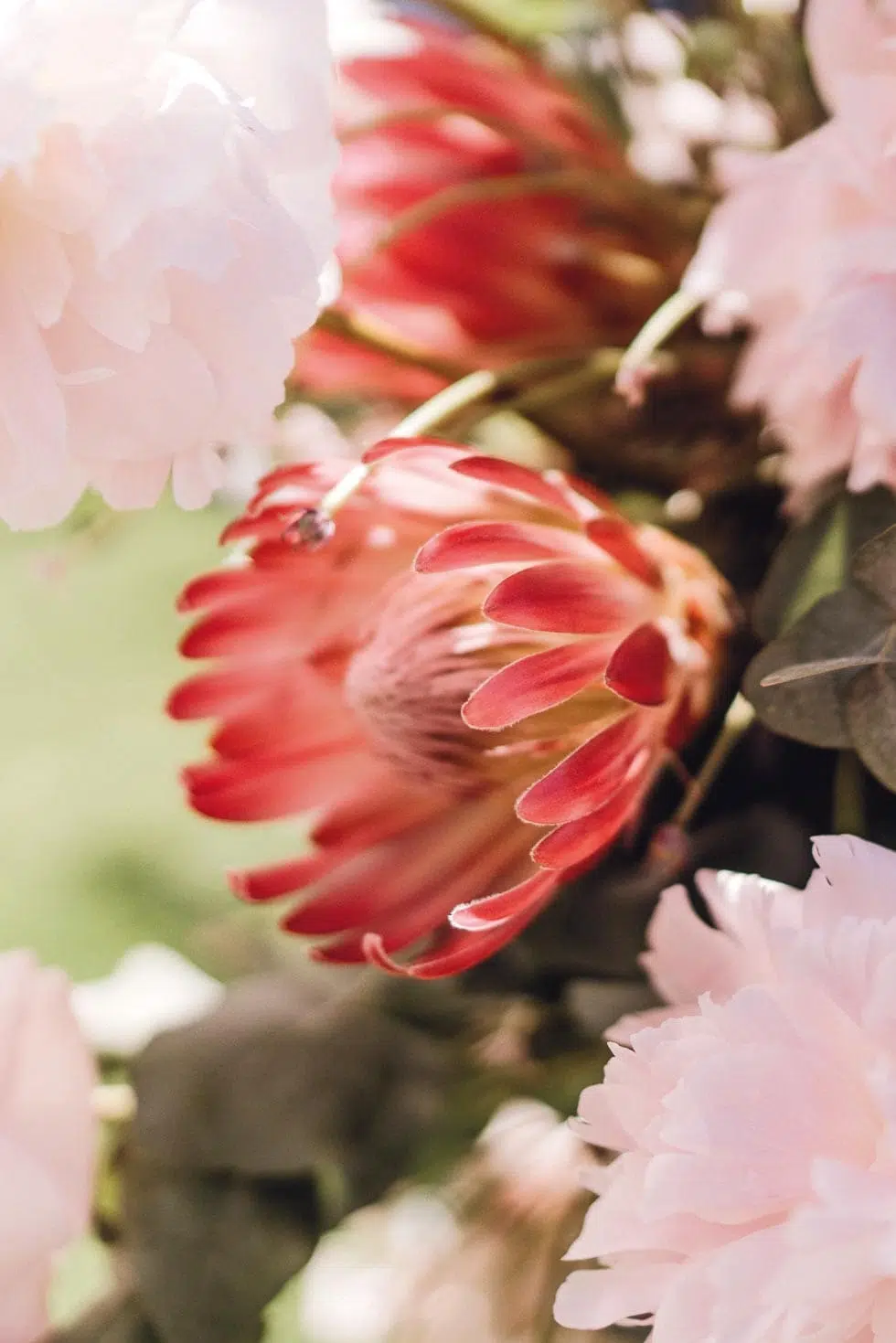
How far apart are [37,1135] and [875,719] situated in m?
0.19

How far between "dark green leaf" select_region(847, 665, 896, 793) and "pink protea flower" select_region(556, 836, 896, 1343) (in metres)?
0.02

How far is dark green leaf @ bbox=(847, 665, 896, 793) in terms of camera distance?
21 centimetres

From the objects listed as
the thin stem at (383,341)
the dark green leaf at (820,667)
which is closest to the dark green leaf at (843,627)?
the dark green leaf at (820,667)

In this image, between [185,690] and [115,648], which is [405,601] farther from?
[115,648]

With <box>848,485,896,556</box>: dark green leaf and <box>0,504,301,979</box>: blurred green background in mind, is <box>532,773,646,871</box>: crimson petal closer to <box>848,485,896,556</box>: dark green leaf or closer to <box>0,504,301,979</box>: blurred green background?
<box>848,485,896,556</box>: dark green leaf

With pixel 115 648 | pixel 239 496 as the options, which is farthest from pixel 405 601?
pixel 115 648

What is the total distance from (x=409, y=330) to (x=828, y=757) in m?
0.14

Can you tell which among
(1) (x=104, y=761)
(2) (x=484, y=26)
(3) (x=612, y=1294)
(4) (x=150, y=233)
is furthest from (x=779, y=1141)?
(1) (x=104, y=761)

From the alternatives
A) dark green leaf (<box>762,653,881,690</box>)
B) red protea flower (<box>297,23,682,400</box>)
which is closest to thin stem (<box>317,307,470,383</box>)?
red protea flower (<box>297,23,682,400</box>)

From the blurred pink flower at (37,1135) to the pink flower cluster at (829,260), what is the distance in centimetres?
18

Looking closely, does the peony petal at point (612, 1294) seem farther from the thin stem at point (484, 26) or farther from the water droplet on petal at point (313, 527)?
the thin stem at point (484, 26)

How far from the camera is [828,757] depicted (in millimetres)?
306

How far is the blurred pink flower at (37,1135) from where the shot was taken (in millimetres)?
271

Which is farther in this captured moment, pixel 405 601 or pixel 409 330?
pixel 409 330
